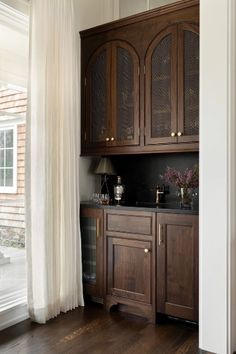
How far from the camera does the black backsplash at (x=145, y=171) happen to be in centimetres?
317

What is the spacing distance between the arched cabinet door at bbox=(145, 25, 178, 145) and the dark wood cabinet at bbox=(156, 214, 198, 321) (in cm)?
68

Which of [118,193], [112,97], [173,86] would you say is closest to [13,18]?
[112,97]

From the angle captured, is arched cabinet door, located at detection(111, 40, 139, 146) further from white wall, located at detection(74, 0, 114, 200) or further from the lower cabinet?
the lower cabinet

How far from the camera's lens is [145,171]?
3.37 metres

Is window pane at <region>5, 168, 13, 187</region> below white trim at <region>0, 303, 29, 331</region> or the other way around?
the other way around

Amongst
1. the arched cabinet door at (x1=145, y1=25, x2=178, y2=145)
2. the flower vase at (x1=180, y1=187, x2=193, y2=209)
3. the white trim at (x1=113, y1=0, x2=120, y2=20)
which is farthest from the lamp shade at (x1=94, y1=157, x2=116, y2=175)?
the white trim at (x1=113, y1=0, x2=120, y2=20)

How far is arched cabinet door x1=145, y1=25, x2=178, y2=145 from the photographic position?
8.87 feet

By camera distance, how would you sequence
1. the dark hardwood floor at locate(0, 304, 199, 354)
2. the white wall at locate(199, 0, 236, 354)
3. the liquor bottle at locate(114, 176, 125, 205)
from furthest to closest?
the liquor bottle at locate(114, 176, 125, 205) < the dark hardwood floor at locate(0, 304, 199, 354) < the white wall at locate(199, 0, 236, 354)

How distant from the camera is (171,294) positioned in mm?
2645

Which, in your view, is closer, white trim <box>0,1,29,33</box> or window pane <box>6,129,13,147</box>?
white trim <box>0,1,29,33</box>

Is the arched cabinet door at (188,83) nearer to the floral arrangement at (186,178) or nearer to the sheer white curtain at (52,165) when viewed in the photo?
the floral arrangement at (186,178)

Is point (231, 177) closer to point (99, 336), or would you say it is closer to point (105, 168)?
point (105, 168)

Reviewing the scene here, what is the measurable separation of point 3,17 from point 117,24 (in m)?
0.97

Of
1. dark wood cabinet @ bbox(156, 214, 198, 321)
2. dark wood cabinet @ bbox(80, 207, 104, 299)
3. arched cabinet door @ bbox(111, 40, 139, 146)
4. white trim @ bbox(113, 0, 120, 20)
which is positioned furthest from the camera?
white trim @ bbox(113, 0, 120, 20)
